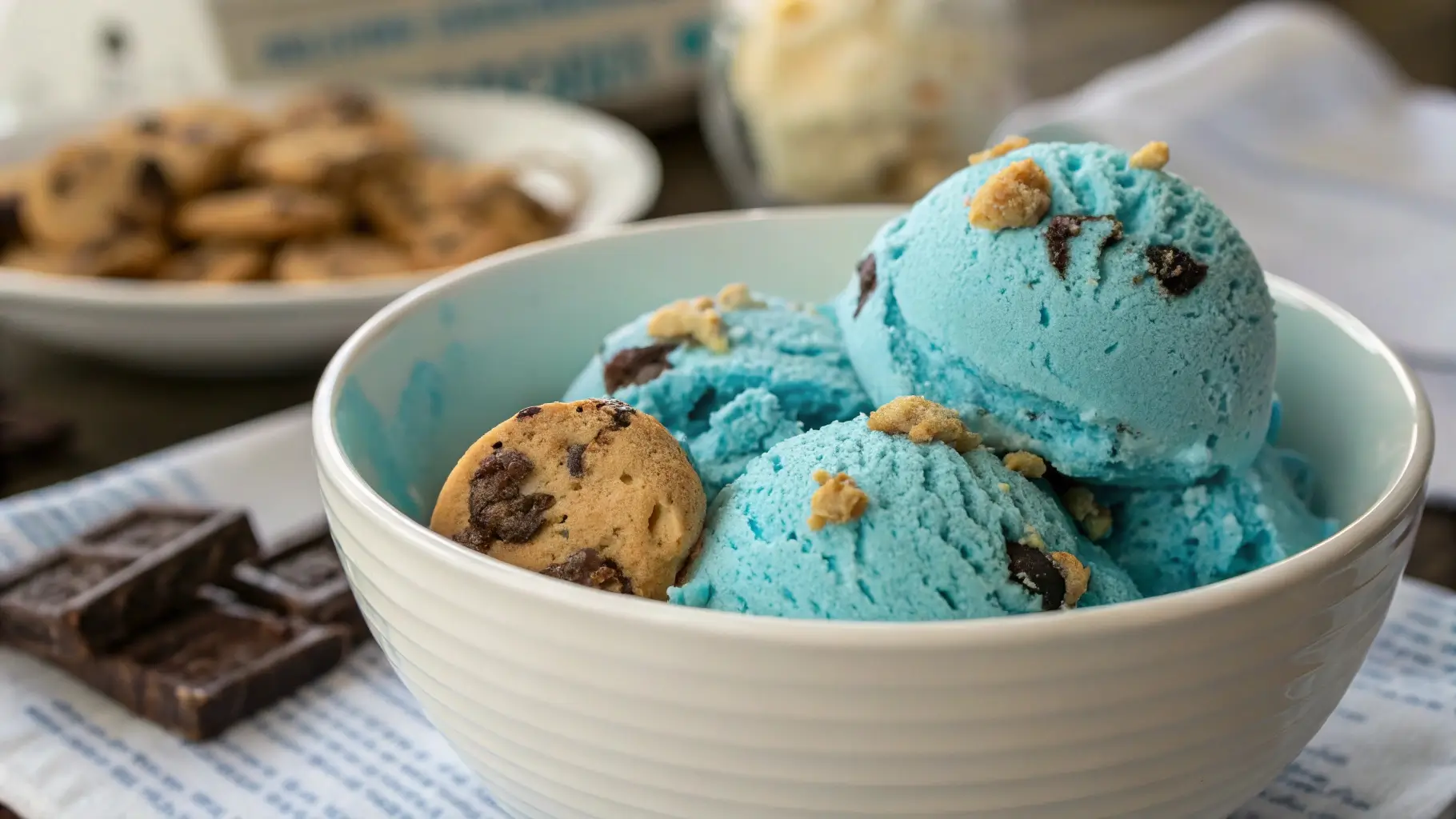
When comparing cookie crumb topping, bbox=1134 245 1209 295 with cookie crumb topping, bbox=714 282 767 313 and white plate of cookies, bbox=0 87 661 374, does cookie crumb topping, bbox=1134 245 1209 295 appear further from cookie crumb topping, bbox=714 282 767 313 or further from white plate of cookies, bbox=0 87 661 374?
white plate of cookies, bbox=0 87 661 374

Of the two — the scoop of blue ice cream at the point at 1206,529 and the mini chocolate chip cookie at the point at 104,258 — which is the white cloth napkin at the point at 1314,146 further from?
the mini chocolate chip cookie at the point at 104,258

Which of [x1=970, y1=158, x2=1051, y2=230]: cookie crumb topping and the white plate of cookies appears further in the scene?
the white plate of cookies

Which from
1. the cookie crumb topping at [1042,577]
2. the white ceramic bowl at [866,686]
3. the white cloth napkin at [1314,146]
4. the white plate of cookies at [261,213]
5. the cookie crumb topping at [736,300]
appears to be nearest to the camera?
the white ceramic bowl at [866,686]

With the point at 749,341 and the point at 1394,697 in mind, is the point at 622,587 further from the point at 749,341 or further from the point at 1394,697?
the point at 1394,697

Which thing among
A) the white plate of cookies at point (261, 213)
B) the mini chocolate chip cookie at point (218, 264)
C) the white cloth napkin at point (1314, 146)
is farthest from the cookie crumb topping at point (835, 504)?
the mini chocolate chip cookie at point (218, 264)

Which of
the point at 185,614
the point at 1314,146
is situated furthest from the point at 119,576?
the point at 1314,146

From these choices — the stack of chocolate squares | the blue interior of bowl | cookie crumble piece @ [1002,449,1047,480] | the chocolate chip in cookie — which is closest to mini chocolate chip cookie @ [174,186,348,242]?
the stack of chocolate squares
